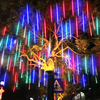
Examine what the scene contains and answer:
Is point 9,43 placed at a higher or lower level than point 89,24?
lower

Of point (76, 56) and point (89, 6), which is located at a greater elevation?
point (89, 6)

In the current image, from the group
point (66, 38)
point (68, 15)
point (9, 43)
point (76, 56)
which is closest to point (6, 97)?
point (9, 43)

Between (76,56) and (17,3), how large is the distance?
5038 millimetres

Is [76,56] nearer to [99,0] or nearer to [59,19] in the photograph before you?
[59,19]

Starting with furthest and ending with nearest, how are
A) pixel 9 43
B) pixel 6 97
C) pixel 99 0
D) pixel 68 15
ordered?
pixel 6 97, pixel 9 43, pixel 68 15, pixel 99 0

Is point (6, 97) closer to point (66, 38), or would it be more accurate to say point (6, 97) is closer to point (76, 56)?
point (76, 56)

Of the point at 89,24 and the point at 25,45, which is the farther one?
the point at 25,45

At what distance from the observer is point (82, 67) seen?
392 inches

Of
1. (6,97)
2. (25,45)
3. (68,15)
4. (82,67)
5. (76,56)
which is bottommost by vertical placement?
(6,97)

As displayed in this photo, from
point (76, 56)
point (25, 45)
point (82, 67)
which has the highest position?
point (25, 45)

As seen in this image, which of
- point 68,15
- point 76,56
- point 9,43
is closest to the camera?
point 68,15

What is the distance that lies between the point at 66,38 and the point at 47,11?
73.7 inches

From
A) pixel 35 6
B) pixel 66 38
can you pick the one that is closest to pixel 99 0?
pixel 66 38

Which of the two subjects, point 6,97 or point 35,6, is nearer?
point 35,6
